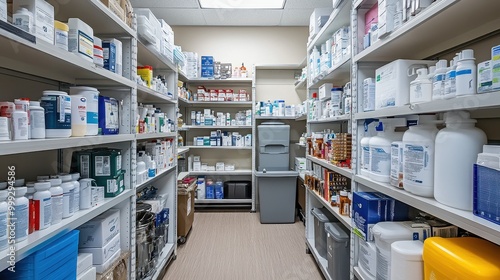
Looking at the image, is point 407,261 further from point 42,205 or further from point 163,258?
point 163,258

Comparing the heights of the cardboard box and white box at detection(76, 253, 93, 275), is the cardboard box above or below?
below

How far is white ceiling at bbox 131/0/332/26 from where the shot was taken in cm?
391

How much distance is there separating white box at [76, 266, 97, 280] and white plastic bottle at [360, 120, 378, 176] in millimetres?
1629

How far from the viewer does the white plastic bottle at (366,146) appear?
63.5 inches

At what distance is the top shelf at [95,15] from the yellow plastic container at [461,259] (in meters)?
1.87

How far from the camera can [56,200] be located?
3.84 ft

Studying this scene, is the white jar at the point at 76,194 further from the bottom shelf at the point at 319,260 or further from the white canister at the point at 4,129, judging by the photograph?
the bottom shelf at the point at 319,260

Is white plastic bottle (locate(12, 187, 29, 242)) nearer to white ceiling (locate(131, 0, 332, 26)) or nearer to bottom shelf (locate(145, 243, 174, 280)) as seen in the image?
bottom shelf (locate(145, 243, 174, 280))

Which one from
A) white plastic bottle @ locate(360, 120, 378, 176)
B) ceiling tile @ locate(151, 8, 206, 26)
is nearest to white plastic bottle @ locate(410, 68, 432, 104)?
white plastic bottle @ locate(360, 120, 378, 176)

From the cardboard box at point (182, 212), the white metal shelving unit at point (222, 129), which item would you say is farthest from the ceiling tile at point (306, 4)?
the cardboard box at point (182, 212)

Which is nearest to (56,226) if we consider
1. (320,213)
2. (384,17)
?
(384,17)

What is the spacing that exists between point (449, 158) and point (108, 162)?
1.71m

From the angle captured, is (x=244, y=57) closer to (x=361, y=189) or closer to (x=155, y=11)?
(x=155, y=11)

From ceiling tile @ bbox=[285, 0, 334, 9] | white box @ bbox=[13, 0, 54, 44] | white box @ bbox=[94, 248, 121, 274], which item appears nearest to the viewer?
white box @ bbox=[13, 0, 54, 44]
